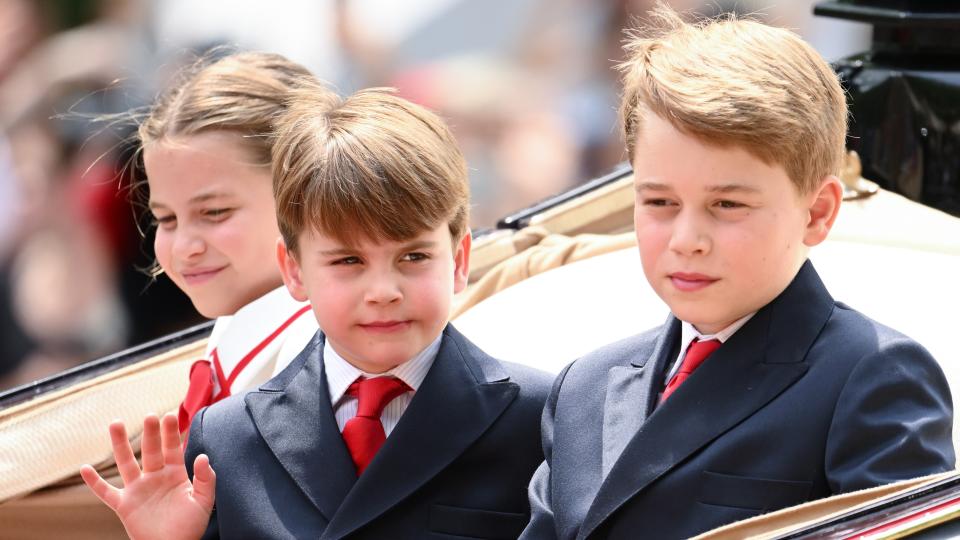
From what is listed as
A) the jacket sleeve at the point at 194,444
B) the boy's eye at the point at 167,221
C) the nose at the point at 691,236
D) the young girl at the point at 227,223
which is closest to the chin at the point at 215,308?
the young girl at the point at 227,223

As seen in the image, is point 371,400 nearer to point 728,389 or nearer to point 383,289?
point 383,289

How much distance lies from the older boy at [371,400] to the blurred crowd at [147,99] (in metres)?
1.79

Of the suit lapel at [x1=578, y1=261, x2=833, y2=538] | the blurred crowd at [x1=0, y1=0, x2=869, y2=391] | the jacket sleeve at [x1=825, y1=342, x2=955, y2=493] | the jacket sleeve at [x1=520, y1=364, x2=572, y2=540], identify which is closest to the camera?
the jacket sleeve at [x1=825, y1=342, x2=955, y2=493]

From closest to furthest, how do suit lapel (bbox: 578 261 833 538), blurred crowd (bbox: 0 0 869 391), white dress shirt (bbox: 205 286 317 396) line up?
suit lapel (bbox: 578 261 833 538) → white dress shirt (bbox: 205 286 317 396) → blurred crowd (bbox: 0 0 869 391)

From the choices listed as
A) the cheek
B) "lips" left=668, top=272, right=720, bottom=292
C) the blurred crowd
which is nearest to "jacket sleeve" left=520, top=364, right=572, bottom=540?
"lips" left=668, top=272, right=720, bottom=292

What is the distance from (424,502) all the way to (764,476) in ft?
1.25

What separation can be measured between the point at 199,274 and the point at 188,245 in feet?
0.16

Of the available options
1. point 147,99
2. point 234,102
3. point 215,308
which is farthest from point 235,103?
point 147,99

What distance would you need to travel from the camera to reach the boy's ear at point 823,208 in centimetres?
151

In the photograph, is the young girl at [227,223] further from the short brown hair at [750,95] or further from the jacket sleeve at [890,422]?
the jacket sleeve at [890,422]

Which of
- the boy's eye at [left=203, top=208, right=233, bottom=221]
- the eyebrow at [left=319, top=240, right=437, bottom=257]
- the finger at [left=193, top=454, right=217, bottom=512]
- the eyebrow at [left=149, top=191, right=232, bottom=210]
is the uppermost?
the eyebrow at [left=319, top=240, right=437, bottom=257]

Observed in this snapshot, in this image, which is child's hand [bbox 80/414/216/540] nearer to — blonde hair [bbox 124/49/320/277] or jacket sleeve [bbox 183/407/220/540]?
jacket sleeve [bbox 183/407/220/540]

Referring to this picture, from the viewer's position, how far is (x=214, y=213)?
6.75 ft

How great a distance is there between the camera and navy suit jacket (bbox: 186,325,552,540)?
1642mm
